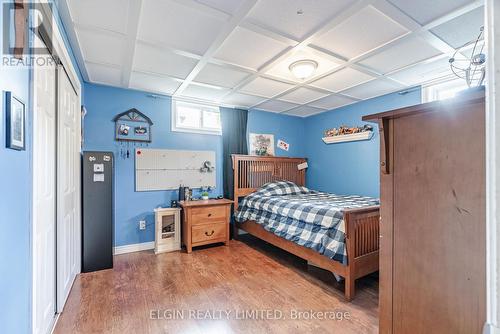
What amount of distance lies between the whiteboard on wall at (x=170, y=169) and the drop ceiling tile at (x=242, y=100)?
94 cm

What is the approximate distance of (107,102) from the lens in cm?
322

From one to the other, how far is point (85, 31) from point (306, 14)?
6.04 feet

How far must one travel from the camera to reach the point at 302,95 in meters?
3.60

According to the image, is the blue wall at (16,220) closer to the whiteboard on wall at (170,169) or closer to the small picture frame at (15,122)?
the small picture frame at (15,122)

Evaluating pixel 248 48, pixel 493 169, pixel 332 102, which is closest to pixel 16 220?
pixel 493 169

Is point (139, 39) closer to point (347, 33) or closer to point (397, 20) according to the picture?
point (347, 33)

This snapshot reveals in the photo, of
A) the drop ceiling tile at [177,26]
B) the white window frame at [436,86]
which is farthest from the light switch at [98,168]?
the white window frame at [436,86]

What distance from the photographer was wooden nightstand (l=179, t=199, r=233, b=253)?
3.26 metres

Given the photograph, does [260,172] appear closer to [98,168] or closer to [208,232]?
[208,232]

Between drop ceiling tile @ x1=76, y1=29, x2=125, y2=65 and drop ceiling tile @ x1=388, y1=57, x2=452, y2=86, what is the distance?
3060 millimetres

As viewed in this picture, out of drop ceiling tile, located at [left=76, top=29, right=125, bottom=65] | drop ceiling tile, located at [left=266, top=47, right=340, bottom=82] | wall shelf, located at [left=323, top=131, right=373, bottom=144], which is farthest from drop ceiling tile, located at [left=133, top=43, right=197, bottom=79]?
wall shelf, located at [left=323, top=131, right=373, bottom=144]

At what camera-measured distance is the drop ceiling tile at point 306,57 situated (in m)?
2.33

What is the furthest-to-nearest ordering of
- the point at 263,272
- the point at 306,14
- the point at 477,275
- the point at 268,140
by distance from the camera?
the point at 268,140 → the point at 263,272 → the point at 306,14 → the point at 477,275

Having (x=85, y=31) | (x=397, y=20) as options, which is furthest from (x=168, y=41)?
(x=397, y=20)
